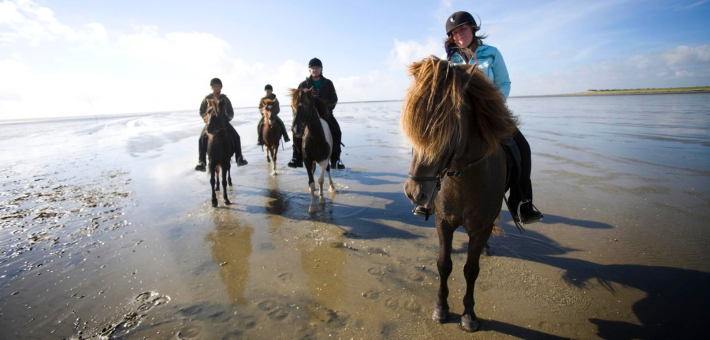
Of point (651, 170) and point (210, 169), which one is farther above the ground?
point (210, 169)

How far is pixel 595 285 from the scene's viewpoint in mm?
3295

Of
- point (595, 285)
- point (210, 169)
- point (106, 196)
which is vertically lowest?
point (595, 285)

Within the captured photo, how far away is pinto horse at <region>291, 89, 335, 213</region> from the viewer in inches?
229

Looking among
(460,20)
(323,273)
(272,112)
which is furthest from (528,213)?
(272,112)

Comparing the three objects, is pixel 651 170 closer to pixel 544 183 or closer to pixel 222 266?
pixel 544 183

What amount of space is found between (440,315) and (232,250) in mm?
3227

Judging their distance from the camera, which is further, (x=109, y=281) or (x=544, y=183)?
(x=544, y=183)

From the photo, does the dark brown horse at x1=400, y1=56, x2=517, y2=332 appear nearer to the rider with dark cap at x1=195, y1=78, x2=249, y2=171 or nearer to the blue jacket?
the blue jacket

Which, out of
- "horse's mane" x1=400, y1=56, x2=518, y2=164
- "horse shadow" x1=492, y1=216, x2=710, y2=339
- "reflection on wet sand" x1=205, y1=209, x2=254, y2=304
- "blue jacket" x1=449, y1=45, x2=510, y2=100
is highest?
"blue jacket" x1=449, y1=45, x2=510, y2=100

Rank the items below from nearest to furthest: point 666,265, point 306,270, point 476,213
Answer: point 476,213 → point 666,265 → point 306,270

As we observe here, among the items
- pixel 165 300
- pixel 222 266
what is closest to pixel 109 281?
pixel 165 300

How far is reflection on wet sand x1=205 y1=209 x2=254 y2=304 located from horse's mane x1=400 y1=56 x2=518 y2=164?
281cm

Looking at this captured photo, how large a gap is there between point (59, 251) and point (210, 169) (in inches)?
110

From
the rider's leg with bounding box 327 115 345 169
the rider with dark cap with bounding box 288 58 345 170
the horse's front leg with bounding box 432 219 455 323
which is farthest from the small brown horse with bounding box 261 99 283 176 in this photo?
the horse's front leg with bounding box 432 219 455 323
